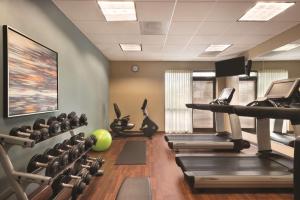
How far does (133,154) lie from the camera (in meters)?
4.59

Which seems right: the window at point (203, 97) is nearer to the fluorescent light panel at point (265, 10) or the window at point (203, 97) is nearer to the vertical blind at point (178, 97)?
the vertical blind at point (178, 97)

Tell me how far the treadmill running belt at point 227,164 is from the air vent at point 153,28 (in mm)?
2224

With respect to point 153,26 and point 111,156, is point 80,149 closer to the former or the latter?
point 111,156

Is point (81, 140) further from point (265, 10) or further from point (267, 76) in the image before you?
point (267, 76)

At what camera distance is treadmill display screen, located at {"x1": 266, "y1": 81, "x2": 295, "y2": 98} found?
340 cm

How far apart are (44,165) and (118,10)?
2238mm

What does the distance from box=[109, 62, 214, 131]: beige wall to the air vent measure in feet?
10.3

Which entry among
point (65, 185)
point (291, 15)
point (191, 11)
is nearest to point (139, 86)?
point (191, 11)

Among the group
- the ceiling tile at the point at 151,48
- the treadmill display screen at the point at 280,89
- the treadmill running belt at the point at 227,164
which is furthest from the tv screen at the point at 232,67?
the treadmill running belt at the point at 227,164

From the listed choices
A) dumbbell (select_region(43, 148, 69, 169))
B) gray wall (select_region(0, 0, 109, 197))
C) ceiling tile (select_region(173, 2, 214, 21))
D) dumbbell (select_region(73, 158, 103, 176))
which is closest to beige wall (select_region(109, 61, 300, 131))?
gray wall (select_region(0, 0, 109, 197))

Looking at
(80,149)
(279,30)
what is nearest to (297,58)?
(279,30)

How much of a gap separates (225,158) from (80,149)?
230cm

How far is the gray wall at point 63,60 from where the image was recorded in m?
2.07

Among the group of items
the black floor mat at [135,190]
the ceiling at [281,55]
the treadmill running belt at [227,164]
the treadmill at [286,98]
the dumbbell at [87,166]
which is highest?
the ceiling at [281,55]
